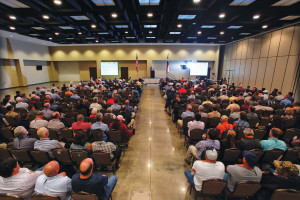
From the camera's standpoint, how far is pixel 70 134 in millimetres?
4180

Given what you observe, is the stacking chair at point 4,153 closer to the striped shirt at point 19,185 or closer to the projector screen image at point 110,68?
the striped shirt at point 19,185

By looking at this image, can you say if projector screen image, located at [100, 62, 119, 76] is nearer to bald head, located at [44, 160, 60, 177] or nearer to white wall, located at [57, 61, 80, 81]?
white wall, located at [57, 61, 80, 81]

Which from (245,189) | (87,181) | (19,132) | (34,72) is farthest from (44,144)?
(34,72)

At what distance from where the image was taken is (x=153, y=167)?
3.79 metres

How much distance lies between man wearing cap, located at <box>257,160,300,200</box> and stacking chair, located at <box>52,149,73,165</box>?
366 centimetres

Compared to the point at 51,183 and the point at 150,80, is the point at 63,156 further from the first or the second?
the point at 150,80

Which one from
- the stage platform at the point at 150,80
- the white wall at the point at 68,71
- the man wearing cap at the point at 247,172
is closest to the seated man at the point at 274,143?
the man wearing cap at the point at 247,172

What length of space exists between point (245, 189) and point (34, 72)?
80.3 feet

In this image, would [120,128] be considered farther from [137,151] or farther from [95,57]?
[95,57]

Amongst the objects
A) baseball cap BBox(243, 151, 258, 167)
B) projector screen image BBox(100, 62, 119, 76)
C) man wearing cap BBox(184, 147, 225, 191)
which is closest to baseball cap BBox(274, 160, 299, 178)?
baseball cap BBox(243, 151, 258, 167)

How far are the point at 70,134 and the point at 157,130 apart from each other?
322 centimetres

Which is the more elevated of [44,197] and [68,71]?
[68,71]

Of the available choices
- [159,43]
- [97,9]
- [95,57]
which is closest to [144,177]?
[97,9]

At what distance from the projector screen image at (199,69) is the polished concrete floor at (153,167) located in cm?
1583
